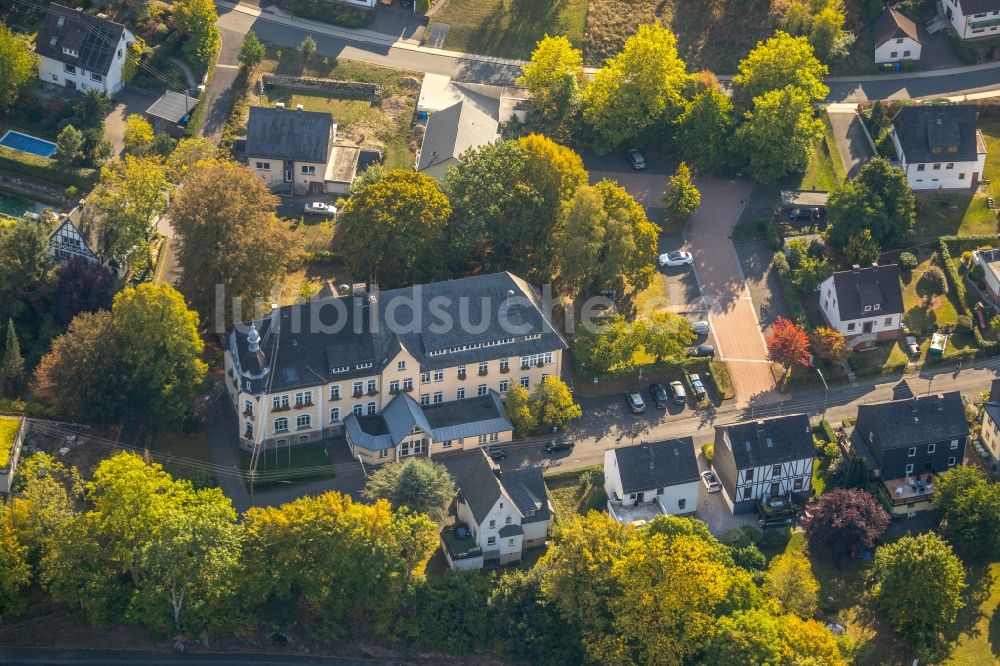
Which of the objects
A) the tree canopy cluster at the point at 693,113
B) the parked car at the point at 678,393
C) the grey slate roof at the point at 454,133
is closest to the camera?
the parked car at the point at 678,393

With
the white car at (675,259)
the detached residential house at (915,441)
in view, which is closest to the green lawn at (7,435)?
the white car at (675,259)

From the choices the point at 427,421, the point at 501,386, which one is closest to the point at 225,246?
the point at 427,421

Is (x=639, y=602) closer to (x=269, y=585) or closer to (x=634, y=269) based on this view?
(x=269, y=585)

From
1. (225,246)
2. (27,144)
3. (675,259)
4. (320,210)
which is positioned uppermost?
(27,144)

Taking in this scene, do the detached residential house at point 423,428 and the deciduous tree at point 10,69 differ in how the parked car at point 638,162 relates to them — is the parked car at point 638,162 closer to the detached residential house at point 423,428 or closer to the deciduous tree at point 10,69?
the detached residential house at point 423,428

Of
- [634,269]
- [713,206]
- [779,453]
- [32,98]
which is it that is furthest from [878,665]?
[32,98]

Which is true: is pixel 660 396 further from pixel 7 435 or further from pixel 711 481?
pixel 7 435
